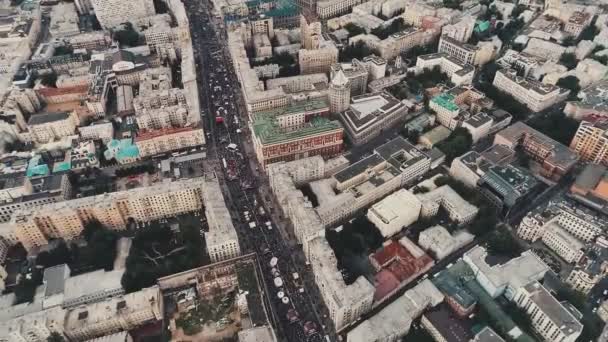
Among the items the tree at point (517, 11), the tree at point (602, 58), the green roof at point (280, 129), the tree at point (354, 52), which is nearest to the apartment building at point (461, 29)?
the tree at point (517, 11)

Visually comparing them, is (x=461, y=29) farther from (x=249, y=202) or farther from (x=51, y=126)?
(x=51, y=126)

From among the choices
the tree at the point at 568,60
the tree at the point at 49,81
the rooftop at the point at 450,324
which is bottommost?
the rooftop at the point at 450,324

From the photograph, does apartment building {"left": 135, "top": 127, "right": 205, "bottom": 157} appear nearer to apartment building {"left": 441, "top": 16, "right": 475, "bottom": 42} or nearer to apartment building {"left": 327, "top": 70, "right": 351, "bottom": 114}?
apartment building {"left": 327, "top": 70, "right": 351, "bottom": 114}

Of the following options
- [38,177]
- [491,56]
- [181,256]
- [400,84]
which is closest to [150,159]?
[38,177]

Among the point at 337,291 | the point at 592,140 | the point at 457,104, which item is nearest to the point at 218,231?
the point at 337,291

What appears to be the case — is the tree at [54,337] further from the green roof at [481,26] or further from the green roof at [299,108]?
the green roof at [481,26]
